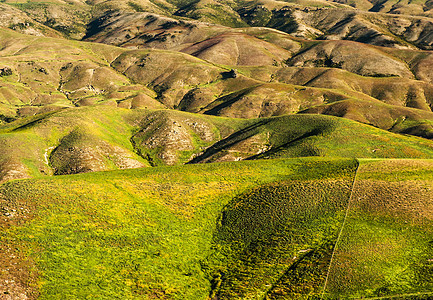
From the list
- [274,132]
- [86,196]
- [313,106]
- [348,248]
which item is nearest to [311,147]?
[274,132]

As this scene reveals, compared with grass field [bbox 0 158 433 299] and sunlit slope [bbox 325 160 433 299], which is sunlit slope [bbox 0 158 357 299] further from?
sunlit slope [bbox 325 160 433 299]

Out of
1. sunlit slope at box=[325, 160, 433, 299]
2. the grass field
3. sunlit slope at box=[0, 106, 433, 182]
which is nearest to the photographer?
sunlit slope at box=[325, 160, 433, 299]

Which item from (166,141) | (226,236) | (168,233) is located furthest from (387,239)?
(166,141)

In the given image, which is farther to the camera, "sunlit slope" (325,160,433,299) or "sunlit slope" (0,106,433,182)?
"sunlit slope" (0,106,433,182)

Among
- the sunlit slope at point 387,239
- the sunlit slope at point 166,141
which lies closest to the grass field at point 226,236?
the sunlit slope at point 387,239

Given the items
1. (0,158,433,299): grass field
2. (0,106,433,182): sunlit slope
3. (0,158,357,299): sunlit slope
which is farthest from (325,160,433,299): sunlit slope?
(0,106,433,182): sunlit slope

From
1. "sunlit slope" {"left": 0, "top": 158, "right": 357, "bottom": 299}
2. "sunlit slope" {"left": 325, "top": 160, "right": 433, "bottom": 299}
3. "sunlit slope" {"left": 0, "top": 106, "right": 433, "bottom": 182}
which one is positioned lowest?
"sunlit slope" {"left": 0, "top": 106, "right": 433, "bottom": 182}
